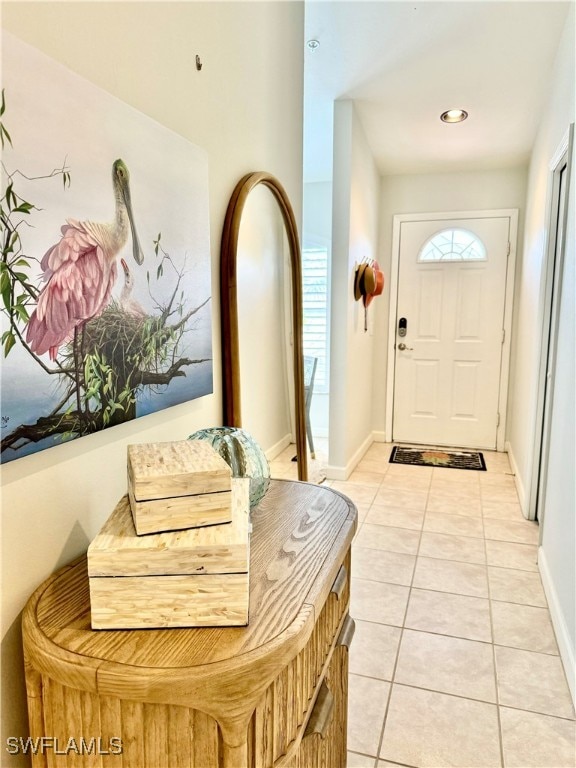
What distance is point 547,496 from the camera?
2.35 metres

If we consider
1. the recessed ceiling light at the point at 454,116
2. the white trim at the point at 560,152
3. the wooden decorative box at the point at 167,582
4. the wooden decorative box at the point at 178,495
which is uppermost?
the recessed ceiling light at the point at 454,116

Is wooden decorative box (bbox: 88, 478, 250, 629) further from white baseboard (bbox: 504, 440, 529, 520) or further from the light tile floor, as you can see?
white baseboard (bbox: 504, 440, 529, 520)

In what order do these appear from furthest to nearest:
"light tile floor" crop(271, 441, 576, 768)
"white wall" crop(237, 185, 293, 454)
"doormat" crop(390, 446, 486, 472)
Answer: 1. "doormat" crop(390, 446, 486, 472)
2. "white wall" crop(237, 185, 293, 454)
3. "light tile floor" crop(271, 441, 576, 768)

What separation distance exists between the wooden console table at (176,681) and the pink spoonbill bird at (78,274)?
41 centimetres

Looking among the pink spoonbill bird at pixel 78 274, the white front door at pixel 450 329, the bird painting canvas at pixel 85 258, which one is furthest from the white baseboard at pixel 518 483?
the pink spoonbill bird at pixel 78 274

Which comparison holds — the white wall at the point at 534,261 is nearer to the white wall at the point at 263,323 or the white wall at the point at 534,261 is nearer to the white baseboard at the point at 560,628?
the white baseboard at the point at 560,628

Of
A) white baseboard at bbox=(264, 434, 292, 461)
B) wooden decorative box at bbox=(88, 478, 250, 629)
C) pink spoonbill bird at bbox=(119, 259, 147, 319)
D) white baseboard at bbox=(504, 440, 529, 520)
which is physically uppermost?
pink spoonbill bird at bbox=(119, 259, 147, 319)

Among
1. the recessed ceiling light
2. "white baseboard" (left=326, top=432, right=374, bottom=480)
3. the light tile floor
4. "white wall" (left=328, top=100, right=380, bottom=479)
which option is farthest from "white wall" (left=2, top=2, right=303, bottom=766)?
"white baseboard" (left=326, top=432, right=374, bottom=480)

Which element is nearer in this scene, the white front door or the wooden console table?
the wooden console table

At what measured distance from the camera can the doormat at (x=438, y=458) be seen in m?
4.07

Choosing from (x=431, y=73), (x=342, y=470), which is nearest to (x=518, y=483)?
(x=342, y=470)

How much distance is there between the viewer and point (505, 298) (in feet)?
14.3

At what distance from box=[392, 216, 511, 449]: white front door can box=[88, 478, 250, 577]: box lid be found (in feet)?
13.6

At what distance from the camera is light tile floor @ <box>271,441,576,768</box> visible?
144 centimetres
